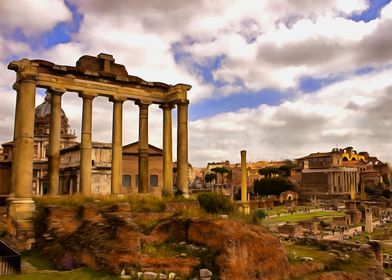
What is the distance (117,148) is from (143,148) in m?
1.68

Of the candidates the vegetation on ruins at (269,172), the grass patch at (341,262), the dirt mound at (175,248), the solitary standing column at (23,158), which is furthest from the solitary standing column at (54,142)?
the vegetation on ruins at (269,172)

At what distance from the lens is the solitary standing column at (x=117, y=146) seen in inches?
701

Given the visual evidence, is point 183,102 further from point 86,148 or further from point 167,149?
point 86,148

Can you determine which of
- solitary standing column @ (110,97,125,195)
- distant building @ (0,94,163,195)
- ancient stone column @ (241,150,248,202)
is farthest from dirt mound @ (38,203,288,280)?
ancient stone column @ (241,150,248,202)

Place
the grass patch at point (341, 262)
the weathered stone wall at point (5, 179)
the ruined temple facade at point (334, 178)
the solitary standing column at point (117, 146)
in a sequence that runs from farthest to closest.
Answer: the ruined temple facade at point (334, 178), the weathered stone wall at point (5, 179), the solitary standing column at point (117, 146), the grass patch at point (341, 262)

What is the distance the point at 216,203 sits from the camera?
1609cm

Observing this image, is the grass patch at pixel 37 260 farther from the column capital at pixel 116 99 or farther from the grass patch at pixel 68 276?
the column capital at pixel 116 99

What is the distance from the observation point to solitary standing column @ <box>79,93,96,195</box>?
55.4 ft

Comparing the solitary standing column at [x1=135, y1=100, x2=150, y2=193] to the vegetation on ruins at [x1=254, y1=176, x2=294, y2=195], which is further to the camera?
the vegetation on ruins at [x1=254, y1=176, x2=294, y2=195]

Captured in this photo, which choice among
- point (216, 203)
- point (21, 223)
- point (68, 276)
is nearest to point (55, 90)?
point (21, 223)

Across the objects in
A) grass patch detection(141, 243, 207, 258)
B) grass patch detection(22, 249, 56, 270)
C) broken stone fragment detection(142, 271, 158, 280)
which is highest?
grass patch detection(141, 243, 207, 258)

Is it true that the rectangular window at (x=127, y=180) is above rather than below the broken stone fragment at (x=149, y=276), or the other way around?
above

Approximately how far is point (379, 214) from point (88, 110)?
49532mm

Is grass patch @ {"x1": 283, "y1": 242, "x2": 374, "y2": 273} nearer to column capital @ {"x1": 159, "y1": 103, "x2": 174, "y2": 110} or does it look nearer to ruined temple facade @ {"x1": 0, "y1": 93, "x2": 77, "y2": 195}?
column capital @ {"x1": 159, "y1": 103, "x2": 174, "y2": 110}
